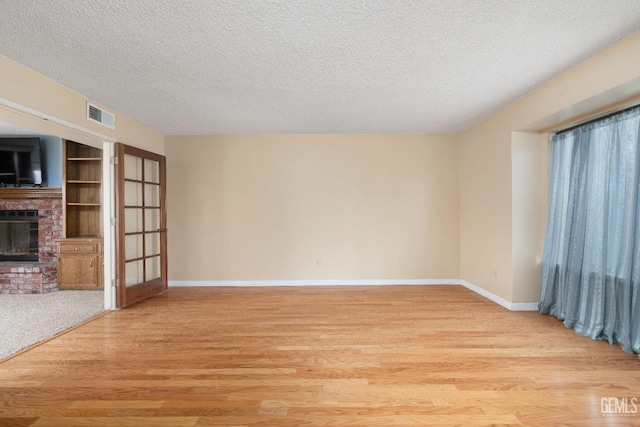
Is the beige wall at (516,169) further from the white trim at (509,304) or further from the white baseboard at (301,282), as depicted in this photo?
the white baseboard at (301,282)

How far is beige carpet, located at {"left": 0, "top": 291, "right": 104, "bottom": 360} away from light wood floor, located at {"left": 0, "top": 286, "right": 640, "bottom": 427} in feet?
0.82

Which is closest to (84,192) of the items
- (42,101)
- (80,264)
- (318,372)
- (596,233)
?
(80,264)

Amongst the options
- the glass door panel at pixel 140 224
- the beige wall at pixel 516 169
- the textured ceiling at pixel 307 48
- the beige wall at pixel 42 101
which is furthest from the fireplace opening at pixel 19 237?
the beige wall at pixel 516 169

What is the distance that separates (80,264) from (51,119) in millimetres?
2805

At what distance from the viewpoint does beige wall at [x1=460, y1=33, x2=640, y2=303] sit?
2.42 m

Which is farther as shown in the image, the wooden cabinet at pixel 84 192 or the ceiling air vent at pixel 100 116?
the wooden cabinet at pixel 84 192

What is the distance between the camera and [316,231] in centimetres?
494

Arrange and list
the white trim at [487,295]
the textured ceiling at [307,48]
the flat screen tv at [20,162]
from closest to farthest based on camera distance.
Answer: the textured ceiling at [307,48] < the white trim at [487,295] < the flat screen tv at [20,162]

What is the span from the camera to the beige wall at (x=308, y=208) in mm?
4926

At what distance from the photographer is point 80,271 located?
4734 millimetres

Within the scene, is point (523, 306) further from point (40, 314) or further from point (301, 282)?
point (40, 314)

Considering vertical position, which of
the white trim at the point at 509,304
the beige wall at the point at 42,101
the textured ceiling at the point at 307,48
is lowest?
the white trim at the point at 509,304

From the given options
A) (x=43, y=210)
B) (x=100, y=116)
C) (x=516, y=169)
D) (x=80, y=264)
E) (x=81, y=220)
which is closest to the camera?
(x=100, y=116)

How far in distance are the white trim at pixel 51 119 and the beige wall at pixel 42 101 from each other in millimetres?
22
